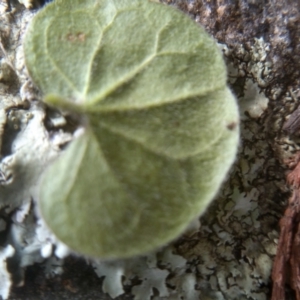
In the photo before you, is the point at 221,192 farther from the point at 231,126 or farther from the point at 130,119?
the point at 130,119

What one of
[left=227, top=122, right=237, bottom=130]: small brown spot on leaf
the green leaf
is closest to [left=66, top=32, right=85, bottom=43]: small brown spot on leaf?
the green leaf

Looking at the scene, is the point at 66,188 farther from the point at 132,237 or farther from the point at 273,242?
the point at 273,242

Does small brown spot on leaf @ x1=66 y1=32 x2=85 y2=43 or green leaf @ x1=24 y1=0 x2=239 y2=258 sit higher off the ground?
small brown spot on leaf @ x1=66 y1=32 x2=85 y2=43

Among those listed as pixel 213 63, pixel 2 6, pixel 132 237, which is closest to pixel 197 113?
pixel 213 63

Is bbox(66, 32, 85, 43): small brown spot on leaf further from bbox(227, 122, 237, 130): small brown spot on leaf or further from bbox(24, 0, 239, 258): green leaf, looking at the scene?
bbox(227, 122, 237, 130): small brown spot on leaf

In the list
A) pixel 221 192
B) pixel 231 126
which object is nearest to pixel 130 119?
pixel 231 126

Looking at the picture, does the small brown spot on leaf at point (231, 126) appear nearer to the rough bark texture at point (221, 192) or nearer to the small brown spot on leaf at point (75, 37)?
the rough bark texture at point (221, 192)
